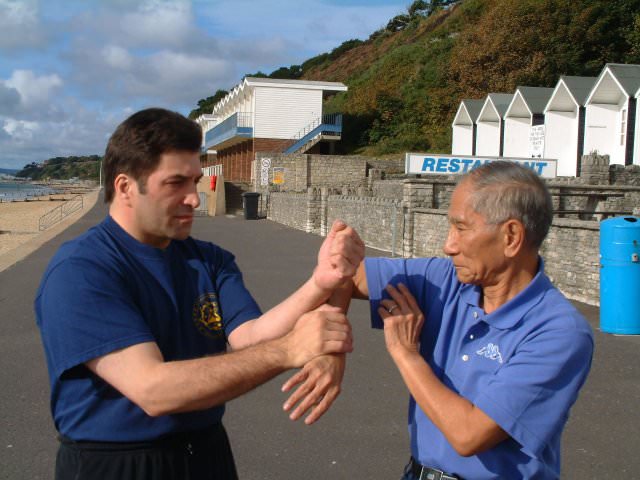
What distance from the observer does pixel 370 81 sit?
5928 centimetres

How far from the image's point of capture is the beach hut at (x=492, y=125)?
1439 inches

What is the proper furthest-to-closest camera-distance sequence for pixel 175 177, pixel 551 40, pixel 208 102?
pixel 208 102, pixel 551 40, pixel 175 177

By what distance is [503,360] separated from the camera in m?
2.19

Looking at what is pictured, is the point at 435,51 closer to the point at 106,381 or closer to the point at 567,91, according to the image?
the point at 567,91

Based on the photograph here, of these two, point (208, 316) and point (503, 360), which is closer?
point (503, 360)

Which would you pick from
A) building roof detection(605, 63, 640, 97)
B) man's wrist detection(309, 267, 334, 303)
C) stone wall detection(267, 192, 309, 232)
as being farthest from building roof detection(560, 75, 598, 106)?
man's wrist detection(309, 267, 334, 303)

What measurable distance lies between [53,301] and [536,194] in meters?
1.56

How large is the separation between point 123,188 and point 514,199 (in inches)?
50.2

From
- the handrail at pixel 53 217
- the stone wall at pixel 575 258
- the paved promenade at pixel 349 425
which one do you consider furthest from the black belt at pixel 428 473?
the handrail at pixel 53 217

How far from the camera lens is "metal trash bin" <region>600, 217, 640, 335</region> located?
8367 millimetres

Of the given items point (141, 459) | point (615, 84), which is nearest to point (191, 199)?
point (141, 459)

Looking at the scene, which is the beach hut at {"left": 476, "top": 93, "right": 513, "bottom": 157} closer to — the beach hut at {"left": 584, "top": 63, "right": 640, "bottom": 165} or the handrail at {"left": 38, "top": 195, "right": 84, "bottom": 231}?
the beach hut at {"left": 584, "top": 63, "right": 640, "bottom": 165}

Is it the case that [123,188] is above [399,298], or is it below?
above

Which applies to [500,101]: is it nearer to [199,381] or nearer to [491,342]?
[491,342]
